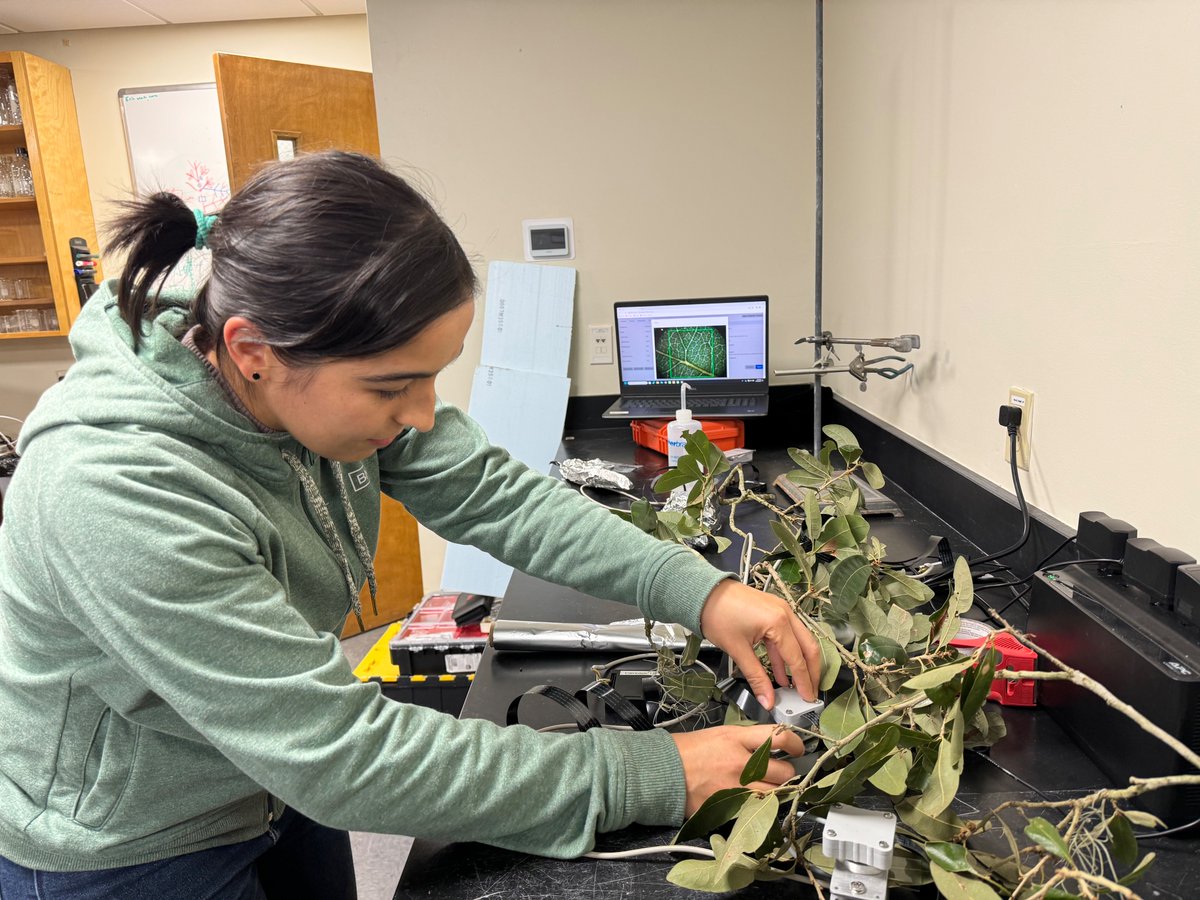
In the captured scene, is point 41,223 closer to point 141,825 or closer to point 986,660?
point 141,825

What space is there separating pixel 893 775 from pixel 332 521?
0.62m

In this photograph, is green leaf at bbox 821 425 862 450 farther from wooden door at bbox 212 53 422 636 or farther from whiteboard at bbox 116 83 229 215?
whiteboard at bbox 116 83 229 215

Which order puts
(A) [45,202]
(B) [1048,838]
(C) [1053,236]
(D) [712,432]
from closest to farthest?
1. (B) [1048,838]
2. (C) [1053,236]
3. (D) [712,432]
4. (A) [45,202]

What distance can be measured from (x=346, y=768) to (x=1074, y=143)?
1171 millimetres

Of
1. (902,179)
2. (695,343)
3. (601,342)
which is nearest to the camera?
(902,179)

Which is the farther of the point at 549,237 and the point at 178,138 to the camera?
the point at 178,138

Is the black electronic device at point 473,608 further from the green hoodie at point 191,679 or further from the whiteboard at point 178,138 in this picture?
the whiteboard at point 178,138

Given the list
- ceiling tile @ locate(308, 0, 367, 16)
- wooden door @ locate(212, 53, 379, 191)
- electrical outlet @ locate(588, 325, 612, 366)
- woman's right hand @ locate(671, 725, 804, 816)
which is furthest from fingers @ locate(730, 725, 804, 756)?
ceiling tile @ locate(308, 0, 367, 16)

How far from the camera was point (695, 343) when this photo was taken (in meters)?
2.31

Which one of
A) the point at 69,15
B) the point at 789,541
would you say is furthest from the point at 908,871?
the point at 69,15

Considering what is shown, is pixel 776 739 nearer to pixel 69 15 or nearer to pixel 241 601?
pixel 241 601

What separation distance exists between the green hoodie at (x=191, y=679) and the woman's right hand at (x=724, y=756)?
2 cm

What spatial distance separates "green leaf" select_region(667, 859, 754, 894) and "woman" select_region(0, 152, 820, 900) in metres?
0.09

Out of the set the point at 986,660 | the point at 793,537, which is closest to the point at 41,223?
the point at 793,537
